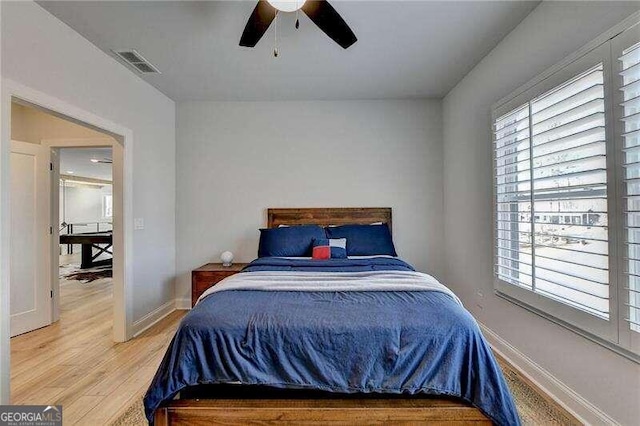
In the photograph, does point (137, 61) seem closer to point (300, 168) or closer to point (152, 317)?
point (300, 168)

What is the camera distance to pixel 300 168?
3.89m

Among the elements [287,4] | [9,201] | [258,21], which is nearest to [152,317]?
[9,201]

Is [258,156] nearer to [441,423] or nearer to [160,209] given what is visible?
[160,209]

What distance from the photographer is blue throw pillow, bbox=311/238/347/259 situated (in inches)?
122

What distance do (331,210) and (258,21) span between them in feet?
7.68

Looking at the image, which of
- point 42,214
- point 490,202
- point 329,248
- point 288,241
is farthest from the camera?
point 42,214

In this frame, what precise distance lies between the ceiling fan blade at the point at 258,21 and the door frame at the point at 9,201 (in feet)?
4.89

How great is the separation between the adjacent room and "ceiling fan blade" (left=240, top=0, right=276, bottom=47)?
0.7 inches

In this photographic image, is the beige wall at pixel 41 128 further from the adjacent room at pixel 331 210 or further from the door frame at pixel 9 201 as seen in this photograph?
the door frame at pixel 9 201

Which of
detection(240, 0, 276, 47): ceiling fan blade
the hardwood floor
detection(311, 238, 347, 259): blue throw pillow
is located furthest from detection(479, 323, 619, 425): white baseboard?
detection(240, 0, 276, 47): ceiling fan blade

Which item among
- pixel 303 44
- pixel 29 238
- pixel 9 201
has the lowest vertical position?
pixel 29 238

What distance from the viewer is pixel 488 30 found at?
7.90 ft

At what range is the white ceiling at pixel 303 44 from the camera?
2.16 m

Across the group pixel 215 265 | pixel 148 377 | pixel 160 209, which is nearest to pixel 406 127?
pixel 215 265
